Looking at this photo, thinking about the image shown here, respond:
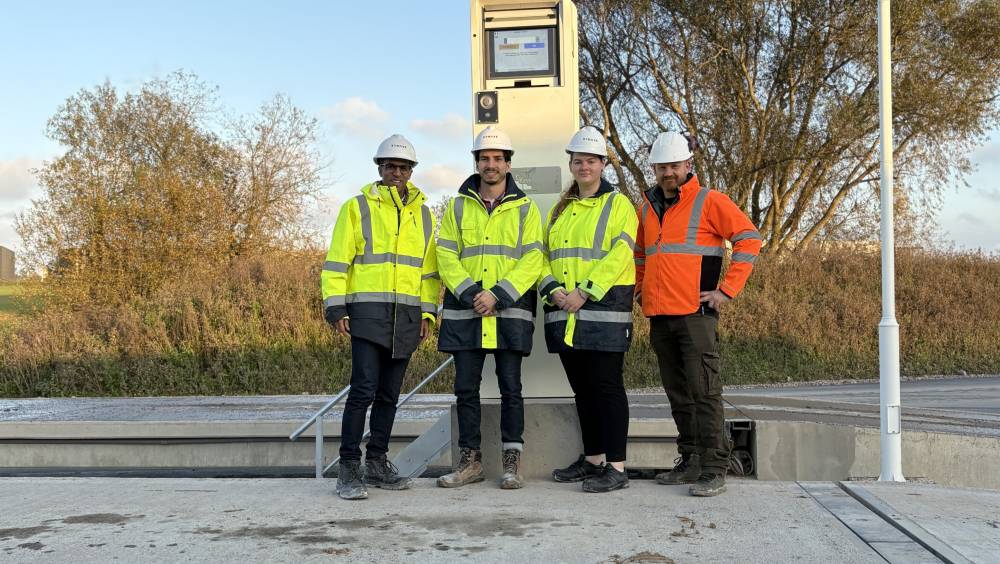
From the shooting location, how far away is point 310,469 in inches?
325

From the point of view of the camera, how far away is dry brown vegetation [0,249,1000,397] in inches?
673

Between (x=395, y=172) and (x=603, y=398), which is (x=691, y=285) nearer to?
(x=603, y=398)

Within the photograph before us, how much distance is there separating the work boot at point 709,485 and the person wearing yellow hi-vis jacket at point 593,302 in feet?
1.48

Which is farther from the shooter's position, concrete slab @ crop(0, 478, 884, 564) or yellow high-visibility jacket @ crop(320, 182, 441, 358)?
yellow high-visibility jacket @ crop(320, 182, 441, 358)

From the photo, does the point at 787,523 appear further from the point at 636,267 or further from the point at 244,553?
the point at 244,553

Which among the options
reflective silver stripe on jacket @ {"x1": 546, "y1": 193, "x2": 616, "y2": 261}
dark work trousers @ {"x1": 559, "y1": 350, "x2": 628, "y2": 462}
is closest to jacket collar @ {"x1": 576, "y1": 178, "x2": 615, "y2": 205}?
reflective silver stripe on jacket @ {"x1": 546, "y1": 193, "x2": 616, "y2": 261}

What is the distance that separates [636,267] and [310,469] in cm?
382

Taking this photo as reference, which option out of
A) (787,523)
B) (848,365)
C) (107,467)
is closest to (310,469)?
(107,467)

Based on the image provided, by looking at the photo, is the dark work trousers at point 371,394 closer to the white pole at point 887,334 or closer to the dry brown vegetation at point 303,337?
the white pole at point 887,334

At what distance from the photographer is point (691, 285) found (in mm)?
5621

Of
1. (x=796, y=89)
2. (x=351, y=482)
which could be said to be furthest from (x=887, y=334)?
(x=796, y=89)

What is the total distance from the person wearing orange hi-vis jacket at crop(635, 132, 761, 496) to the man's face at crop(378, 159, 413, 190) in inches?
61.2

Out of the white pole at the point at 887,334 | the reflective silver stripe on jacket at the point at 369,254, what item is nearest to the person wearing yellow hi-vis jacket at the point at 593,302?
the reflective silver stripe on jacket at the point at 369,254

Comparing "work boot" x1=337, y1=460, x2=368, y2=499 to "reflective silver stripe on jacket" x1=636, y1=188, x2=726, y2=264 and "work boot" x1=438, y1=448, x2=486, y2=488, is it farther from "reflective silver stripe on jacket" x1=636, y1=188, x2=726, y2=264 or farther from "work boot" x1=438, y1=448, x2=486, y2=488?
"reflective silver stripe on jacket" x1=636, y1=188, x2=726, y2=264
